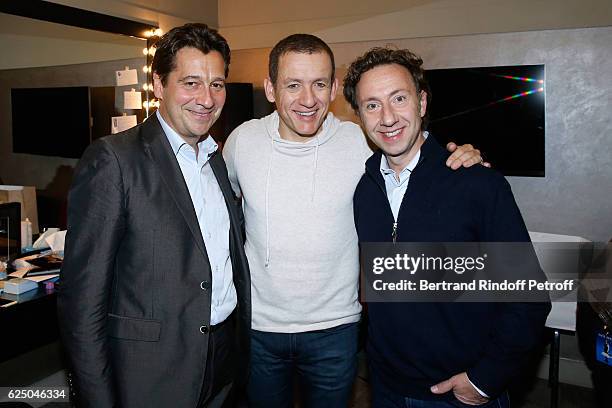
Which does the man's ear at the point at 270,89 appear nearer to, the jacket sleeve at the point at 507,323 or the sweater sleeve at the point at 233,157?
the sweater sleeve at the point at 233,157

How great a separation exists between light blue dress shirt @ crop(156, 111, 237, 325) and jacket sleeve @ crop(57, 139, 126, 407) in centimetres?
27

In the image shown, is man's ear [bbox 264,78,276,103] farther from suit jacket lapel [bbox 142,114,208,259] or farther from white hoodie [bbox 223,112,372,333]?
suit jacket lapel [bbox 142,114,208,259]

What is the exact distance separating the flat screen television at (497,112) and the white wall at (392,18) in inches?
17.0

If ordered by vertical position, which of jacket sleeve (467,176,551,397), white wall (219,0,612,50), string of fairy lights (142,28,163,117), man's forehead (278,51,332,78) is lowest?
jacket sleeve (467,176,551,397)

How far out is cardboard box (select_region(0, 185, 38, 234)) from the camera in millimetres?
2896

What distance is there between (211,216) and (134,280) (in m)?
0.34

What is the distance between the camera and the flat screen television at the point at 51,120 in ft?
9.64

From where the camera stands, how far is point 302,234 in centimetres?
178

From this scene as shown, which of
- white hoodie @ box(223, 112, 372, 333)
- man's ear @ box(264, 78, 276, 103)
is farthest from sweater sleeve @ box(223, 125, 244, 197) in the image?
man's ear @ box(264, 78, 276, 103)

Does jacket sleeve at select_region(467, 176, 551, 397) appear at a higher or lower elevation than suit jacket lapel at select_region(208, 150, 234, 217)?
lower

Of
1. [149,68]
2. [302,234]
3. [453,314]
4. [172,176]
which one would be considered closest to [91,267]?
[172,176]

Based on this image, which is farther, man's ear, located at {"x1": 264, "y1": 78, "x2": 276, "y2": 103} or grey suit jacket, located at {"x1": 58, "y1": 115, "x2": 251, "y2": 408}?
man's ear, located at {"x1": 264, "y1": 78, "x2": 276, "y2": 103}

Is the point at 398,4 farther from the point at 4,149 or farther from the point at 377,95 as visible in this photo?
the point at 4,149

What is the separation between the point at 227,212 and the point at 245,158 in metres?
0.30
